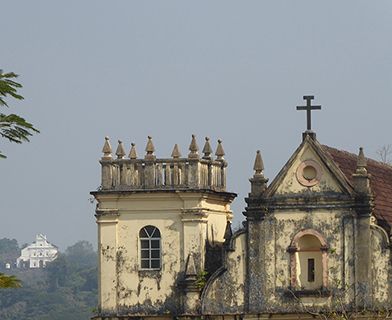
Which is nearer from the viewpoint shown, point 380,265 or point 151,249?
point 380,265

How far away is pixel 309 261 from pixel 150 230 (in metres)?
4.85

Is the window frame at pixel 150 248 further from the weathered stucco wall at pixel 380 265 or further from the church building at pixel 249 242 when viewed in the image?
the weathered stucco wall at pixel 380 265

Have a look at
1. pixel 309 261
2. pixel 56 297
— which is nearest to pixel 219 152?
pixel 309 261

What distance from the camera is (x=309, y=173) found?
40.2 metres

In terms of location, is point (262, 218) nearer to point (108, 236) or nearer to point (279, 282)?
point (279, 282)

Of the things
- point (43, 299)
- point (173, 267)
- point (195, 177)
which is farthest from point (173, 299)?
point (43, 299)

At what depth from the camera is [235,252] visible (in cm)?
4053

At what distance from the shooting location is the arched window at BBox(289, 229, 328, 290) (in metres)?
40.0

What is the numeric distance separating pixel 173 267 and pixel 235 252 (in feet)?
6.79

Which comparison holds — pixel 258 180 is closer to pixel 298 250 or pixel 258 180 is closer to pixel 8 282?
pixel 298 250

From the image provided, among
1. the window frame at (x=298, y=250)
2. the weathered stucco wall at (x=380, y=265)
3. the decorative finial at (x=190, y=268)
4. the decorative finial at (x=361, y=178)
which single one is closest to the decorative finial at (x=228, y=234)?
the decorative finial at (x=190, y=268)

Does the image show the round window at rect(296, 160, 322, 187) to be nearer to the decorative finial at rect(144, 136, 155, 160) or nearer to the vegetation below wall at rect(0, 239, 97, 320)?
the decorative finial at rect(144, 136, 155, 160)

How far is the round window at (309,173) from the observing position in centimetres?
→ 4016

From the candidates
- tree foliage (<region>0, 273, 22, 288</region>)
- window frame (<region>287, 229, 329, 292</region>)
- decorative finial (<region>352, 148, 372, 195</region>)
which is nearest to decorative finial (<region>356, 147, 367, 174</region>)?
decorative finial (<region>352, 148, 372, 195</region>)
